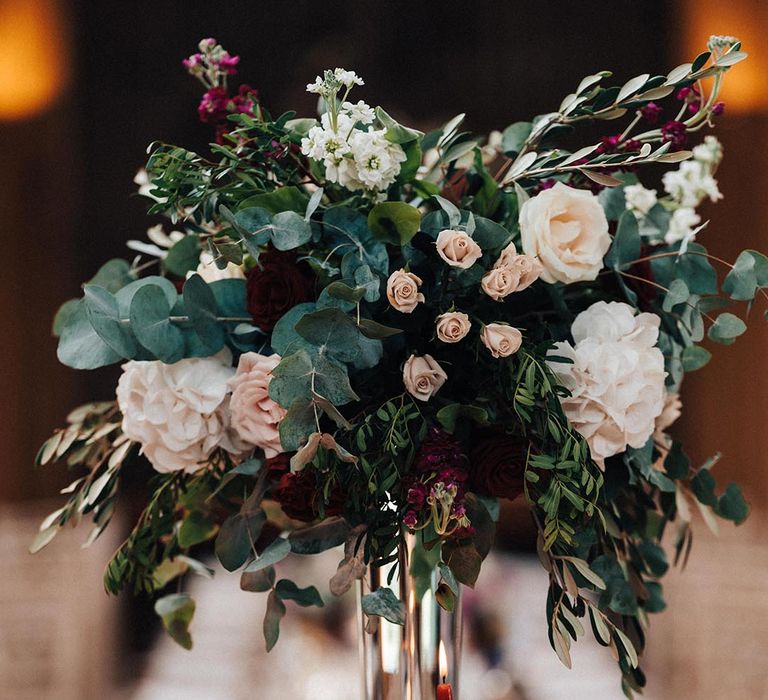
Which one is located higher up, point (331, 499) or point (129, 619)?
point (331, 499)

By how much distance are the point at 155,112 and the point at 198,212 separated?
2.79m

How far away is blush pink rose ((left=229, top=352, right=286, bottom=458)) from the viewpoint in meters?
0.64

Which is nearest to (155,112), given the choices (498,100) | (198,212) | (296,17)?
(296,17)

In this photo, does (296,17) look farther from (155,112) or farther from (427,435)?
(427,435)

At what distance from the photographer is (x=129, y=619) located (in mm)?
3059

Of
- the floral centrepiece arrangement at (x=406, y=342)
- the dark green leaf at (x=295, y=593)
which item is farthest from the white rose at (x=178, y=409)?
the dark green leaf at (x=295, y=593)

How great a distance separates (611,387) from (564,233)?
0.12 metres

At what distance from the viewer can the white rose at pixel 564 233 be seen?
2.10 feet

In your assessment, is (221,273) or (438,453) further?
(221,273)

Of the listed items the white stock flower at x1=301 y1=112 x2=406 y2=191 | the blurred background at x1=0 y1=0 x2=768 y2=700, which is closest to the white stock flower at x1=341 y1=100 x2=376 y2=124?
the white stock flower at x1=301 y1=112 x2=406 y2=191

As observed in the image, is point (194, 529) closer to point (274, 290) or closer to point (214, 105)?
point (274, 290)

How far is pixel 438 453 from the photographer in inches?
23.6

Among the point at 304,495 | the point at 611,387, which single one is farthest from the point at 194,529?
the point at 611,387

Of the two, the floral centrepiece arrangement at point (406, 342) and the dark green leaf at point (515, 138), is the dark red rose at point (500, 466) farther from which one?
the dark green leaf at point (515, 138)
